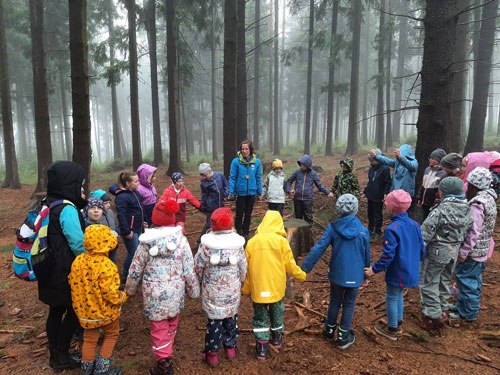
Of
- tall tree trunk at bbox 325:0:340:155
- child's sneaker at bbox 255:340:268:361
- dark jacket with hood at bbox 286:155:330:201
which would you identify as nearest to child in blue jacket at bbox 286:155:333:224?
dark jacket with hood at bbox 286:155:330:201

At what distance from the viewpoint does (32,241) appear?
11.6 feet

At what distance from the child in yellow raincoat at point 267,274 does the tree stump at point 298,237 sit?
8.81 feet

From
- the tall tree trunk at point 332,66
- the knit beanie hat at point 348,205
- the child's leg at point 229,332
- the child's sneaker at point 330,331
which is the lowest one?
the child's sneaker at point 330,331

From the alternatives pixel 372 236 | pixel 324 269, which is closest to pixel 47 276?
pixel 324 269

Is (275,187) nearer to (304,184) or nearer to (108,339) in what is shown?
(304,184)

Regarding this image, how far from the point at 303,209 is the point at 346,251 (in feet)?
12.6

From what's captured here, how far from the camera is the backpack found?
3.42 metres

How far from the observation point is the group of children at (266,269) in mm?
3441

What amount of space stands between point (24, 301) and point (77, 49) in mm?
4747

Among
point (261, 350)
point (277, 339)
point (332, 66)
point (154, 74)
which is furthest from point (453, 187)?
point (332, 66)

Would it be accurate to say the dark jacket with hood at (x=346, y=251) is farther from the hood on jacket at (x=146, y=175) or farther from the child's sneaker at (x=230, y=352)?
the hood on jacket at (x=146, y=175)

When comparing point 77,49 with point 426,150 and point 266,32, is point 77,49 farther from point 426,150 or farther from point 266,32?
point 266,32

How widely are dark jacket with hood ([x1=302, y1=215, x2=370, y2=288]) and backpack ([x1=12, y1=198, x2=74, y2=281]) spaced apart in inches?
115

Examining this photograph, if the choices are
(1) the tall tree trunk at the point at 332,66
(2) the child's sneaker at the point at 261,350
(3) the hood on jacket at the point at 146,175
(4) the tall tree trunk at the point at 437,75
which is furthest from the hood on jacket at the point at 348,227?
(1) the tall tree trunk at the point at 332,66
